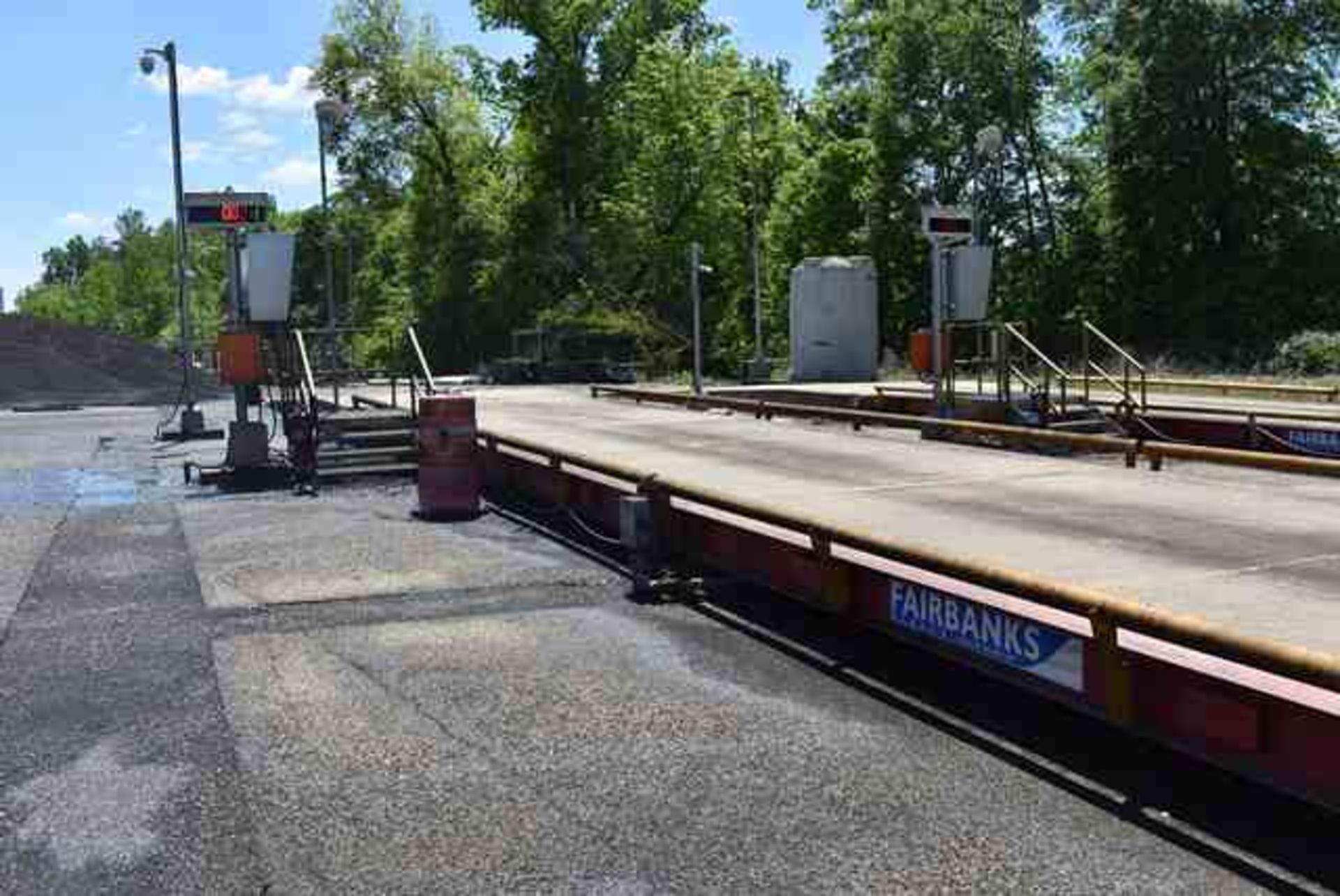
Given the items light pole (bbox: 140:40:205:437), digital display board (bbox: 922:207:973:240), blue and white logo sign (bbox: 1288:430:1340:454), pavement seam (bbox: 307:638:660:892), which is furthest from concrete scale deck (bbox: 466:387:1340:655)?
light pole (bbox: 140:40:205:437)

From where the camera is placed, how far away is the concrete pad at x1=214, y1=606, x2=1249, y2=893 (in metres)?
4.45

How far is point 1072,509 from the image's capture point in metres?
9.94

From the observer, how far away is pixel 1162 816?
4.81 meters

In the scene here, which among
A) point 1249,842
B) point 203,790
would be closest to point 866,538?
point 1249,842

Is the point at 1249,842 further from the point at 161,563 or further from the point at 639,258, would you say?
the point at 639,258

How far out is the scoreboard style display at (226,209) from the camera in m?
17.2

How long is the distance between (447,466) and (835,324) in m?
18.2

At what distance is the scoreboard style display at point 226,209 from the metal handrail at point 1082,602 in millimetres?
10825

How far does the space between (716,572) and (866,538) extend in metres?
2.56

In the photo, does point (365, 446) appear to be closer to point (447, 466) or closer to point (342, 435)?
point (342, 435)

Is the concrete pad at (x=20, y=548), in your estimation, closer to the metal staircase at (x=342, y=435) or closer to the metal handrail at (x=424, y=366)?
the metal staircase at (x=342, y=435)

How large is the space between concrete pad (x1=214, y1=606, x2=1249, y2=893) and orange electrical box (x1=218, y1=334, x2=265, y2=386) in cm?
900

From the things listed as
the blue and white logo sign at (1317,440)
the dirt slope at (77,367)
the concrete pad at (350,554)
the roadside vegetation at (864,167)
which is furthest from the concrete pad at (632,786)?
the dirt slope at (77,367)

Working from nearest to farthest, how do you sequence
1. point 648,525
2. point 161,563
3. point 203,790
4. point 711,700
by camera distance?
point 203,790 → point 711,700 → point 648,525 → point 161,563
